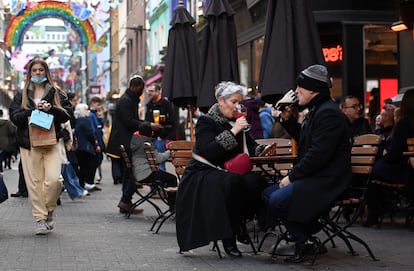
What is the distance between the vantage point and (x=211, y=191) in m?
8.55

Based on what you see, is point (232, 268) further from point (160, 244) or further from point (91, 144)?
point (91, 144)

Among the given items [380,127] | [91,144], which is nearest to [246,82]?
[91,144]

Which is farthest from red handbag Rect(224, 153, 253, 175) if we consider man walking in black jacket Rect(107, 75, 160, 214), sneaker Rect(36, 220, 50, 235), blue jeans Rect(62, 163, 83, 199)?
blue jeans Rect(62, 163, 83, 199)

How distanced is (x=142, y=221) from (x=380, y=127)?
139 inches

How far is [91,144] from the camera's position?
1838 centimetres

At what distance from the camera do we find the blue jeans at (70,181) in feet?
52.6

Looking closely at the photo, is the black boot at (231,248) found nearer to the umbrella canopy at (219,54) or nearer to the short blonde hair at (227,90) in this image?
the short blonde hair at (227,90)

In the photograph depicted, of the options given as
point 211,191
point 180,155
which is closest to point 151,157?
point 180,155

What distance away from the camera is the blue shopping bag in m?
10.3

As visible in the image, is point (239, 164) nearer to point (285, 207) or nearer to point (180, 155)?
point (285, 207)

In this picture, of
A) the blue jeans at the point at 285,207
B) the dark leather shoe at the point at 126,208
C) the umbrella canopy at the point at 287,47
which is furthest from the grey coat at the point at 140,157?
the blue jeans at the point at 285,207

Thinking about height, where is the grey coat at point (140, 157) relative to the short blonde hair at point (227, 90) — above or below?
below

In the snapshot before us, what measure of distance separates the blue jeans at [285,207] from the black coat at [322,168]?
0.07 m

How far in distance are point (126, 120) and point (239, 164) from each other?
16.2 ft
